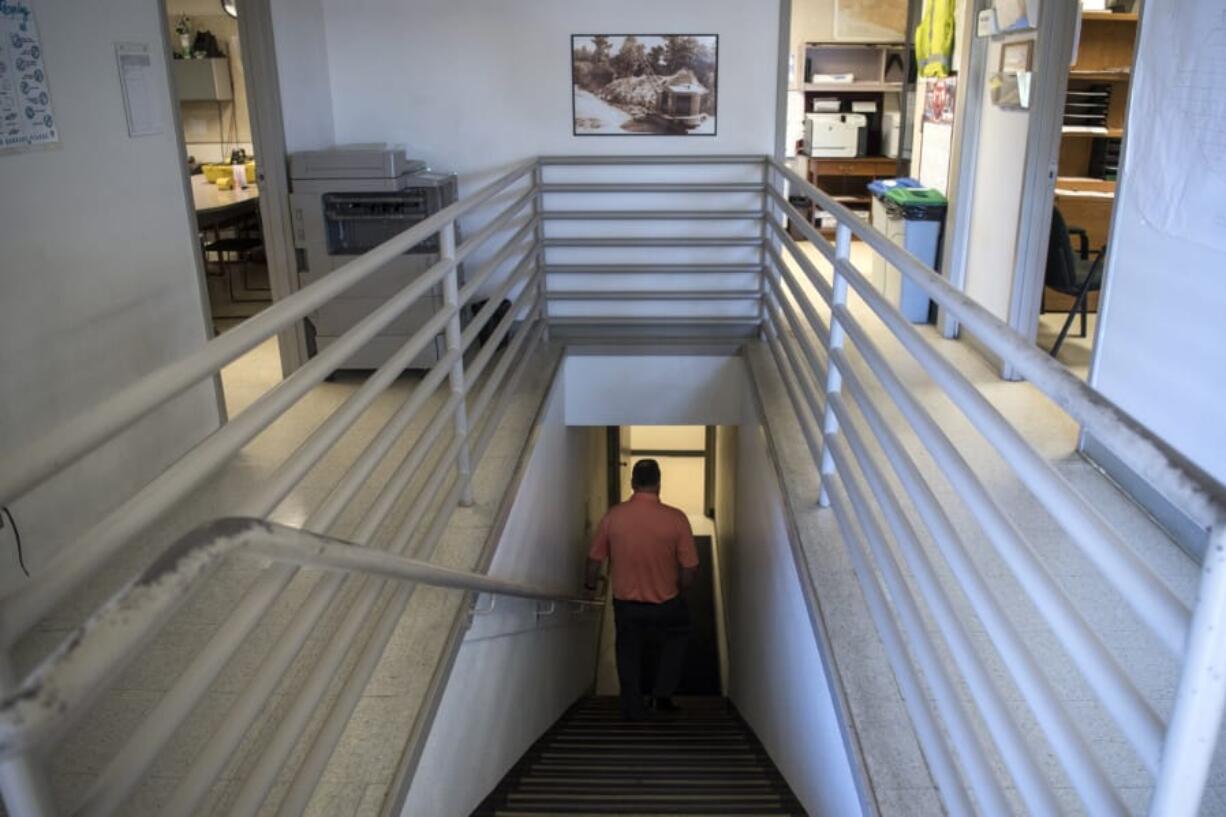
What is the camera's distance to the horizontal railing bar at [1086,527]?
3.57ft

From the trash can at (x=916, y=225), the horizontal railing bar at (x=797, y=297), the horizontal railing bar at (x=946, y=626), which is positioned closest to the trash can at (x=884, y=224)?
the trash can at (x=916, y=225)

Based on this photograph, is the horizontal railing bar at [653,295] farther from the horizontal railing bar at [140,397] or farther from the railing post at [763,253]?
the horizontal railing bar at [140,397]

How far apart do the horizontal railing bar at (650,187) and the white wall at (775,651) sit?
123 cm

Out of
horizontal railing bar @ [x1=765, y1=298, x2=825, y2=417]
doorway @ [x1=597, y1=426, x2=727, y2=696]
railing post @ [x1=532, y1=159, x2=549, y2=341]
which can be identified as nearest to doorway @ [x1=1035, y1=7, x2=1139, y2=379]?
horizontal railing bar @ [x1=765, y1=298, x2=825, y2=417]

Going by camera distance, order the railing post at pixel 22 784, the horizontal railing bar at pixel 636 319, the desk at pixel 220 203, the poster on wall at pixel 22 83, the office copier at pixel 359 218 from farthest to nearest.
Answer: the desk at pixel 220 203, the horizontal railing bar at pixel 636 319, the office copier at pixel 359 218, the poster on wall at pixel 22 83, the railing post at pixel 22 784

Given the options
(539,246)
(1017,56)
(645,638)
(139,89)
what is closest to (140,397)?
(139,89)

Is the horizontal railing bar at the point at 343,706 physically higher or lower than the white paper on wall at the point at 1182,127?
lower

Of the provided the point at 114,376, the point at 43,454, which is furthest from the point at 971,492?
the point at 114,376

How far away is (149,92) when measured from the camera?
3.41 m

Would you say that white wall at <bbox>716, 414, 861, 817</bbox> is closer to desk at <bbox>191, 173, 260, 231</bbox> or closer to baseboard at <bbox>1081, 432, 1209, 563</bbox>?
baseboard at <bbox>1081, 432, 1209, 563</bbox>

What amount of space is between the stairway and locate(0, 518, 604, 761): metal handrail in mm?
2281

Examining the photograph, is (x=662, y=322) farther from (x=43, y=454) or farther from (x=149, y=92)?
(x=43, y=454)

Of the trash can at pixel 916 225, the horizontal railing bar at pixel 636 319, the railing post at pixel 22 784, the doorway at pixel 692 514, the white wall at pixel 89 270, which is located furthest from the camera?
the doorway at pixel 692 514

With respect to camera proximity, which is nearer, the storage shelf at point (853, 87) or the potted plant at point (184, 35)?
the potted plant at point (184, 35)
